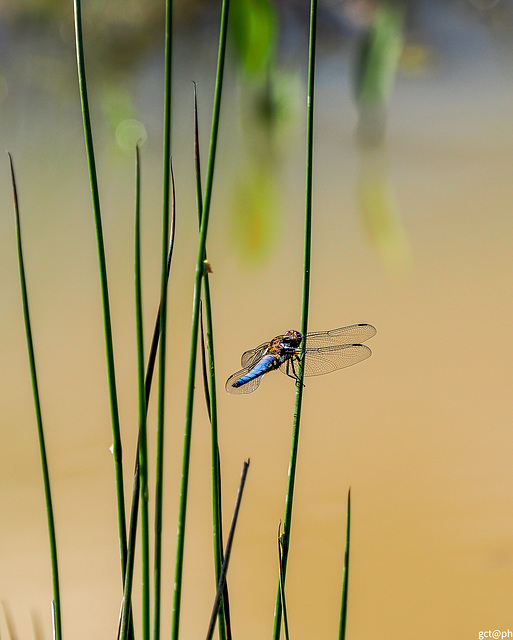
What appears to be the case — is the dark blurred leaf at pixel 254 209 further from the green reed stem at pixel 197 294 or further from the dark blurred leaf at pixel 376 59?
the green reed stem at pixel 197 294

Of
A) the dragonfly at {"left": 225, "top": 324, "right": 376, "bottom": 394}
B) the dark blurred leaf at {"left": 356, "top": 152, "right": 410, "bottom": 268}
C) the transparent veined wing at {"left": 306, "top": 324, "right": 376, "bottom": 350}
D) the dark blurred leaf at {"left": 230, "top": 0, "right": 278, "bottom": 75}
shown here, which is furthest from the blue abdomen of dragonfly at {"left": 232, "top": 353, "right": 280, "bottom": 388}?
the dark blurred leaf at {"left": 356, "top": 152, "right": 410, "bottom": 268}

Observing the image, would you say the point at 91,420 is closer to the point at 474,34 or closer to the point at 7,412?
the point at 7,412

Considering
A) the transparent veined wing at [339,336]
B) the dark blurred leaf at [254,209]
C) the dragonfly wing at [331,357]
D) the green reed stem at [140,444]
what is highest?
the dark blurred leaf at [254,209]

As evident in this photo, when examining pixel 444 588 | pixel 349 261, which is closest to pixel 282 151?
pixel 349 261

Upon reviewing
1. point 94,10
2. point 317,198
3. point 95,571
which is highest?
point 94,10

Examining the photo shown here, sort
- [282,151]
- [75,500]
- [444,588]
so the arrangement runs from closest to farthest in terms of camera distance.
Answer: [444,588]
[75,500]
[282,151]

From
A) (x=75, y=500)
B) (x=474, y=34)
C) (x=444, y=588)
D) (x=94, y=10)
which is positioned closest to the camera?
(x=444, y=588)

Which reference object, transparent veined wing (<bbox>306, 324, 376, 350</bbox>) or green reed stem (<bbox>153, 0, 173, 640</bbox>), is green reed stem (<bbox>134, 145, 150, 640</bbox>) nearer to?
green reed stem (<bbox>153, 0, 173, 640</bbox>)

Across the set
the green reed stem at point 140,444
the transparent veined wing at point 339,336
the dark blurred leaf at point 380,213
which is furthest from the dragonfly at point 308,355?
the dark blurred leaf at point 380,213
